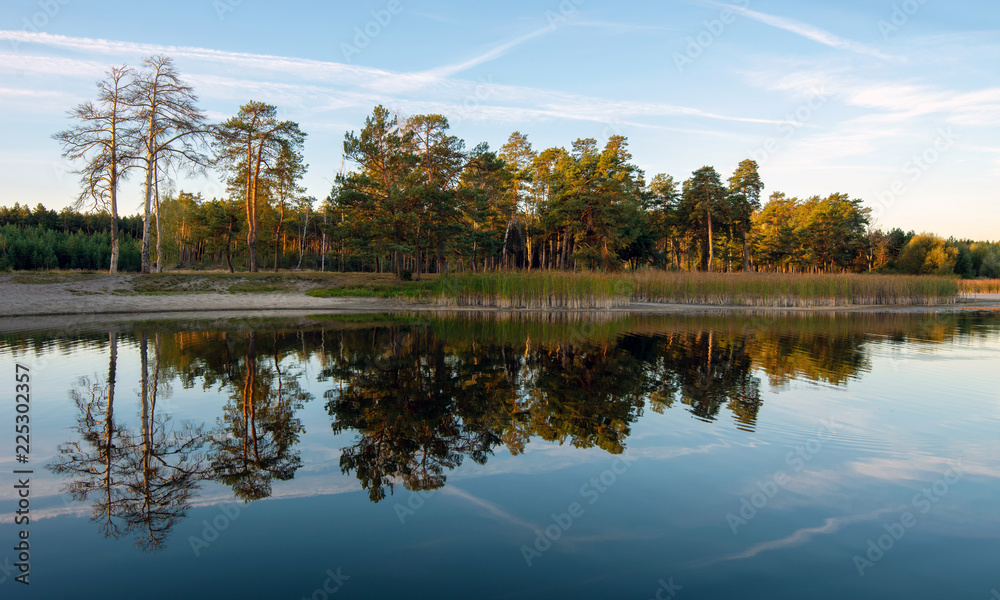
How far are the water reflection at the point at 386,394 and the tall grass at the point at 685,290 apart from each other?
10112 mm

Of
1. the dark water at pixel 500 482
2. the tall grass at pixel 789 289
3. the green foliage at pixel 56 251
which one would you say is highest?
the green foliage at pixel 56 251

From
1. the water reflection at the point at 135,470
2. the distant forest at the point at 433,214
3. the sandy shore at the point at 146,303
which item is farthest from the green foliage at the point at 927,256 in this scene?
the water reflection at the point at 135,470

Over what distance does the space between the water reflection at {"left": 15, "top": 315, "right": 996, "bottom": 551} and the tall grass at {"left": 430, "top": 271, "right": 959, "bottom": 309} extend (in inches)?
398

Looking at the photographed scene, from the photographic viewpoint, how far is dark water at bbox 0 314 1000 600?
11.8 ft

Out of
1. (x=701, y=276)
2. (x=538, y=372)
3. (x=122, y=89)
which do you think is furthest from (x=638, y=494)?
(x=122, y=89)

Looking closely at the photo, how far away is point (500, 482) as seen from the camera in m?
5.09

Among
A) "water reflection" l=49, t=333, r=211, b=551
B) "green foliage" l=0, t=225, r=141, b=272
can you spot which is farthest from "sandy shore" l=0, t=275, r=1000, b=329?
"green foliage" l=0, t=225, r=141, b=272

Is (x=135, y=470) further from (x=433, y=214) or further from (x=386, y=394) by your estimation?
(x=433, y=214)

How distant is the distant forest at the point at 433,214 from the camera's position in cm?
3206

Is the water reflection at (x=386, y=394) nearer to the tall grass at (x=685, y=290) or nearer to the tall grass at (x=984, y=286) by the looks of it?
the tall grass at (x=685, y=290)

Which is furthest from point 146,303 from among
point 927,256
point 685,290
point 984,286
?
point 927,256

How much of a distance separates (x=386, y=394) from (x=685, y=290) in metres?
30.3

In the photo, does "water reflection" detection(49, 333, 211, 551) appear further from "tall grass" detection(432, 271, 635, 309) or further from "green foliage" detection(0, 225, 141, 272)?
"green foliage" detection(0, 225, 141, 272)

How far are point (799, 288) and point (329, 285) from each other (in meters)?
30.0
